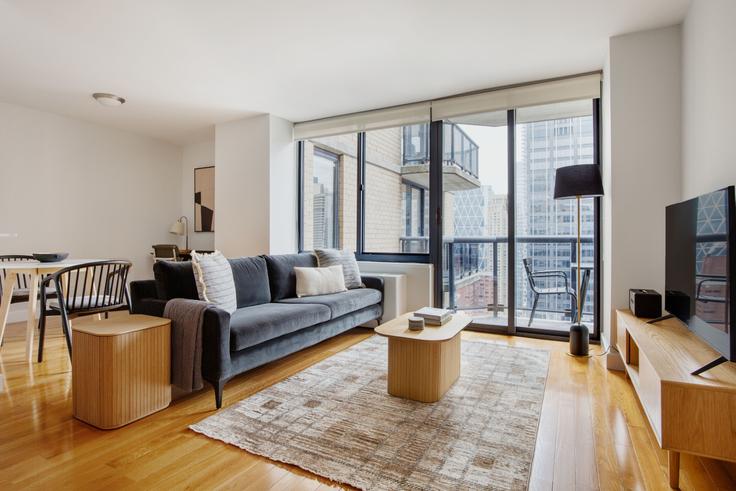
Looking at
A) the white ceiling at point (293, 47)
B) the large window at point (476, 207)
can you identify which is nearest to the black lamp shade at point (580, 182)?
the large window at point (476, 207)

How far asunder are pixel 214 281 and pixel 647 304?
9.49ft

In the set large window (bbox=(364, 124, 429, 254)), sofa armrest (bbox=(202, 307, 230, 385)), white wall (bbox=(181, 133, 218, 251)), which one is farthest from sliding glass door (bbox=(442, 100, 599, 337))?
white wall (bbox=(181, 133, 218, 251))

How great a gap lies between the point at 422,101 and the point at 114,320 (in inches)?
141

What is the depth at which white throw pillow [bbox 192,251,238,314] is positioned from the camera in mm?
2646

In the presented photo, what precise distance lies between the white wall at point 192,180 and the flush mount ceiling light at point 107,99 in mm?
1765

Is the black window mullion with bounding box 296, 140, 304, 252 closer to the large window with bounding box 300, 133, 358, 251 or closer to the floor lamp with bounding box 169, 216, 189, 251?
the large window with bounding box 300, 133, 358, 251

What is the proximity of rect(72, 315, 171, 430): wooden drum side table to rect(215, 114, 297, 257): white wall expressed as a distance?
8.71 feet

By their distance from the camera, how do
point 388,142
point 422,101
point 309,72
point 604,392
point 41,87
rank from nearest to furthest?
point 604,392, point 309,72, point 41,87, point 422,101, point 388,142

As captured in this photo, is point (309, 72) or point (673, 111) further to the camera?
point (309, 72)

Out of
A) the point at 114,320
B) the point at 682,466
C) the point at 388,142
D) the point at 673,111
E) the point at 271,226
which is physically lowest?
the point at 682,466

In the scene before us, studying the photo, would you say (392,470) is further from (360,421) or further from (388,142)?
(388,142)

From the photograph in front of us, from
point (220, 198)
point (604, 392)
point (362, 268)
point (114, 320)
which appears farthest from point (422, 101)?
point (114, 320)

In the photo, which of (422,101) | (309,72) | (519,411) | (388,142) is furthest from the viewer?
(388,142)

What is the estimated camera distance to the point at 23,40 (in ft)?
9.65
